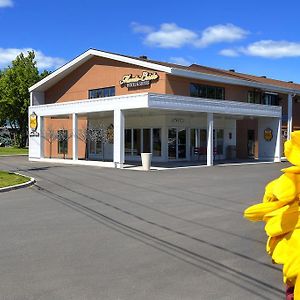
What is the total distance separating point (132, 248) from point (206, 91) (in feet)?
81.1

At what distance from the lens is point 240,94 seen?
3322cm

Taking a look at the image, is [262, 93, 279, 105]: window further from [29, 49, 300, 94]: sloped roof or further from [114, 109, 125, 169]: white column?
[114, 109, 125, 169]: white column

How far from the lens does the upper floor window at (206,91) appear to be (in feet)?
96.7

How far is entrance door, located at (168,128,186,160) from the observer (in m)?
29.9

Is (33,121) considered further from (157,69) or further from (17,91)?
(17,91)

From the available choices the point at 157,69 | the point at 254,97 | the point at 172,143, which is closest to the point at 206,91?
the point at 172,143

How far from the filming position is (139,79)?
28953mm

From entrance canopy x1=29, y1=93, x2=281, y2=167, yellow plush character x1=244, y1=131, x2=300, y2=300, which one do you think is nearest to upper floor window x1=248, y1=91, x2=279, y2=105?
entrance canopy x1=29, y1=93, x2=281, y2=167

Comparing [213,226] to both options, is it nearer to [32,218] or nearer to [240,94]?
[32,218]

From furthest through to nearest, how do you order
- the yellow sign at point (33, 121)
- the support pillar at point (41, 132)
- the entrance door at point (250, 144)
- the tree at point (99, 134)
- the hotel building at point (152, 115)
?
the entrance door at point (250, 144) < the yellow sign at point (33, 121) < the support pillar at point (41, 132) < the tree at point (99, 134) < the hotel building at point (152, 115)

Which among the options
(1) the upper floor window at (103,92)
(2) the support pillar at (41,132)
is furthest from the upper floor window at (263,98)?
(2) the support pillar at (41,132)

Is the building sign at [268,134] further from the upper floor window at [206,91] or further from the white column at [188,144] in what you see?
the white column at [188,144]

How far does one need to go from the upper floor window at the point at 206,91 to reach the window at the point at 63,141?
33.8 feet

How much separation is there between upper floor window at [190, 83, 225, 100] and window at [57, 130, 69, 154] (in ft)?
33.8
